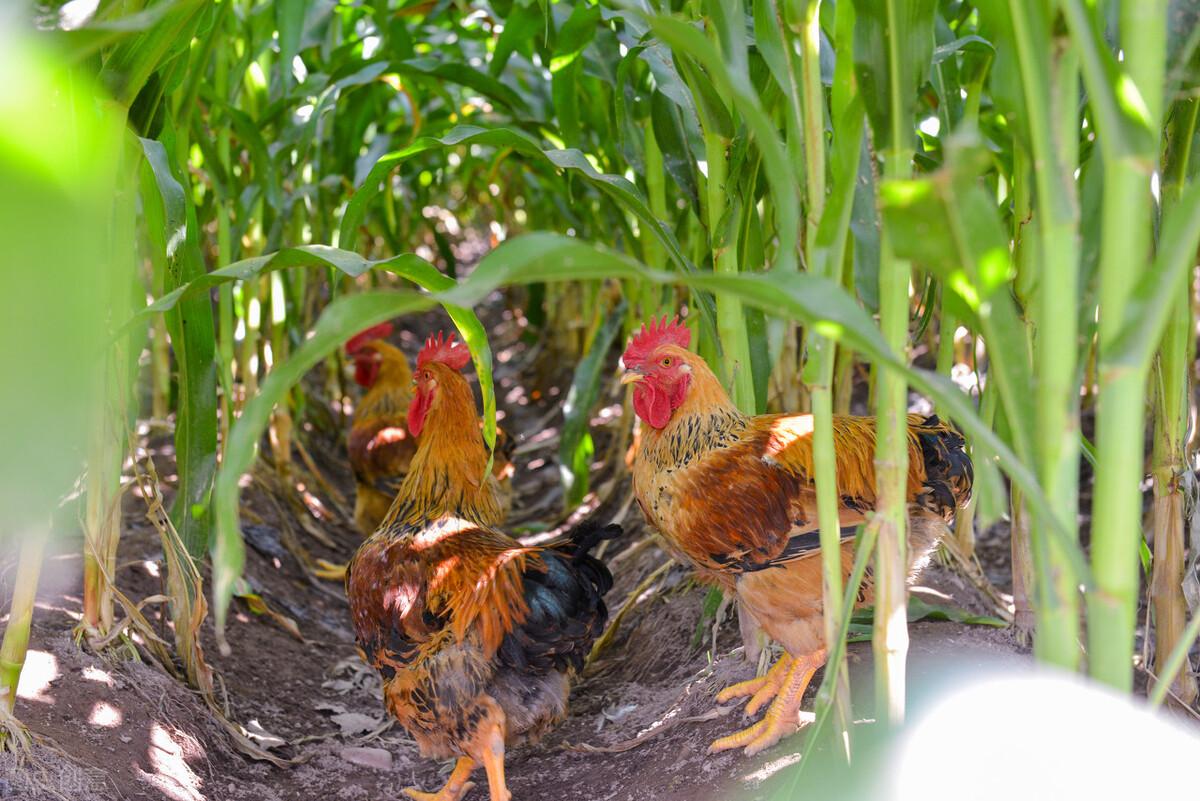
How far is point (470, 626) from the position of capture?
249cm

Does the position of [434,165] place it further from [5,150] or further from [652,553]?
[5,150]

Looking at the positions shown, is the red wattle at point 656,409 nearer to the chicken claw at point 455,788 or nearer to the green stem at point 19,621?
the chicken claw at point 455,788

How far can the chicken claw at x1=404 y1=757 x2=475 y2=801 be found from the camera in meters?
2.64

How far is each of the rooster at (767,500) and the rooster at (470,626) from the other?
33 centimetres

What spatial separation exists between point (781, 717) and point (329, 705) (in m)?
1.59

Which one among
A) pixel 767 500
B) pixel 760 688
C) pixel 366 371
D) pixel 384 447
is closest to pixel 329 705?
pixel 760 688

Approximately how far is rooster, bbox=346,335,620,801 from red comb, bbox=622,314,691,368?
0.48m

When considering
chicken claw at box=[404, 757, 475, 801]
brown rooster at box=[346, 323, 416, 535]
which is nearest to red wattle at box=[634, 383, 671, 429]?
chicken claw at box=[404, 757, 475, 801]

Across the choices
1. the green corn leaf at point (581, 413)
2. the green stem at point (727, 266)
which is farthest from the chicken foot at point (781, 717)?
the green corn leaf at point (581, 413)

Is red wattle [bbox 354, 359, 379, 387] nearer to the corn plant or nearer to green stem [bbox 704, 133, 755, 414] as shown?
the corn plant

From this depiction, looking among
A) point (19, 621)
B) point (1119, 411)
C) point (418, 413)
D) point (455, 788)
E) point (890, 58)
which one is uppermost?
point (890, 58)

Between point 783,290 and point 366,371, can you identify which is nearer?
point 783,290

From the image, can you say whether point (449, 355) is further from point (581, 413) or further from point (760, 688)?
point (760, 688)

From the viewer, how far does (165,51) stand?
1850 millimetres
